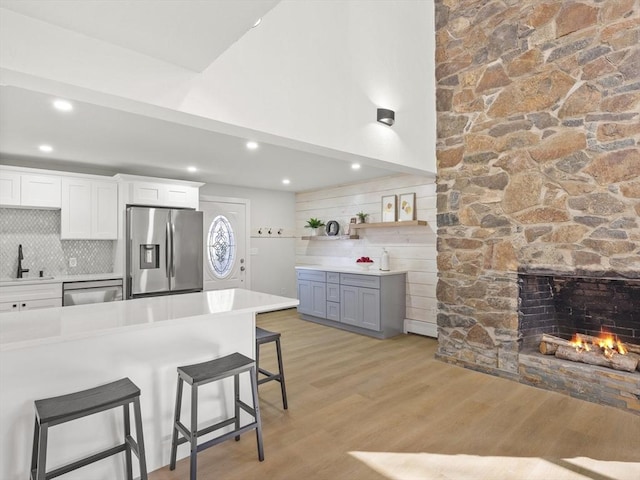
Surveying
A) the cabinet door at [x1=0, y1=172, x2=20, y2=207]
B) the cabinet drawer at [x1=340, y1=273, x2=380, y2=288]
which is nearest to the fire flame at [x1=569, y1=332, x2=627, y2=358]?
the cabinet drawer at [x1=340, y1=273, x2=380, y2=288]

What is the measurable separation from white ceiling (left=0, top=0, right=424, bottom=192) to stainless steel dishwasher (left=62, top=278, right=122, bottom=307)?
1.52 meters

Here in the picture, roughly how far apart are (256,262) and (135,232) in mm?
2520

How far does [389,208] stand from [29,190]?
15.0 feet

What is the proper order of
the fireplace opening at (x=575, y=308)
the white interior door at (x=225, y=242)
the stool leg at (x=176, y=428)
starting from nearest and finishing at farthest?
the stool leg at (x=176, y=428) → the fireplace opening at (x=575, y=308) → the white interior door at (x=225, y=242)

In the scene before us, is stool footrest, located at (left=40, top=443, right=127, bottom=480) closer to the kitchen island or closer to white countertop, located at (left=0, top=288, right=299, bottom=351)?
the kitchen island

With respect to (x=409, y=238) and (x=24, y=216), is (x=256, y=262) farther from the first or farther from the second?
(x=24, y=216)

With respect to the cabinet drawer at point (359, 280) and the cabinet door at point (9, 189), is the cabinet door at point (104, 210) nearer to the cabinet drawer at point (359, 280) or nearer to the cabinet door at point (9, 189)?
the cabinet door at point (9, 189)

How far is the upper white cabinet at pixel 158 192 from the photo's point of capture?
487 centimetres

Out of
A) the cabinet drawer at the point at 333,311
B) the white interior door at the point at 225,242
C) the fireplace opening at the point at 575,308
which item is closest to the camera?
the fireplace opening at the point at 575,308

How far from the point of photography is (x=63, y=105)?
284 centimetres

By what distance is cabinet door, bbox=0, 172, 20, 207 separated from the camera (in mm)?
4160

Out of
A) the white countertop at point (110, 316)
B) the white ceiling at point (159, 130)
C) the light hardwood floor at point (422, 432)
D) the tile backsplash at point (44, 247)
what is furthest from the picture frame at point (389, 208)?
the tile backsplash at point (44, 247)

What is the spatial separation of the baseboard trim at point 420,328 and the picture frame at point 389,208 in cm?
150

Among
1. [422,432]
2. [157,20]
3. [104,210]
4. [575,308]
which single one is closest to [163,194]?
[104,210]
